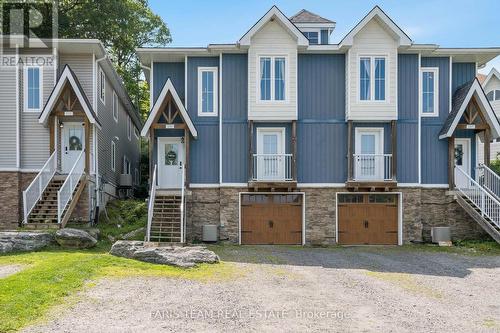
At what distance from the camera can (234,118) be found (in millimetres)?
19766

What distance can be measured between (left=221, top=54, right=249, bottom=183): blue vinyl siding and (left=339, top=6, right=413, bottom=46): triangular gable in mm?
4023

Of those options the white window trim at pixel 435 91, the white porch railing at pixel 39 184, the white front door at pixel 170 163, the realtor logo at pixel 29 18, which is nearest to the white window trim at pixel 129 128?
the realtor logo at pixel 29 18

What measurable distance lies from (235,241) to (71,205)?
6.16m

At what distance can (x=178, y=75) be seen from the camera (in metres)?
20.3

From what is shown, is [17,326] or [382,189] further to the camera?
[382,189]

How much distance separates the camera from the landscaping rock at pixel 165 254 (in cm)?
1341

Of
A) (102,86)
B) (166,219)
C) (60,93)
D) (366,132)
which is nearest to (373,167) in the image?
(366,132)

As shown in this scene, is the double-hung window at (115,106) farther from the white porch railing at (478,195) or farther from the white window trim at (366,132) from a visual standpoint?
the white porch railing at (478,195)

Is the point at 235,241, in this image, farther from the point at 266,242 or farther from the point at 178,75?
the point at 178,75

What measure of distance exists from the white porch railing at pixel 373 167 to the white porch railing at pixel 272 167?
2593 mm

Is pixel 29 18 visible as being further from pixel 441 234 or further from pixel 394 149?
pixel 441 234

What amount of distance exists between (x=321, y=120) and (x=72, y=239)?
400 inches

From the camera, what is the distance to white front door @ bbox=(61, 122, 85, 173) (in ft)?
65.6

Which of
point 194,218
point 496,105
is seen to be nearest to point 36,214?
point 194,218
